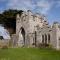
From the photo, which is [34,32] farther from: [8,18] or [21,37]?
[8,18]

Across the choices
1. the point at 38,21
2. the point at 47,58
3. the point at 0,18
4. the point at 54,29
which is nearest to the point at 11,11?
the point at 0,18

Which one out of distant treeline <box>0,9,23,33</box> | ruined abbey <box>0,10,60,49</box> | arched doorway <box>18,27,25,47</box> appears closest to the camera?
ruined abbey <box>0,10,60,49</box>

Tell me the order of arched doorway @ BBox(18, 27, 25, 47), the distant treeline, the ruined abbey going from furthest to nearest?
Answer: 1. the distant treeline
2. arched doorway @ BBox(18, 27, 25, 47)
3. the ruined abbey

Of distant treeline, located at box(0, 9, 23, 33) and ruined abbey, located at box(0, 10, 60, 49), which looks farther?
distant treeline, located at box(0, 9, 23, 33)

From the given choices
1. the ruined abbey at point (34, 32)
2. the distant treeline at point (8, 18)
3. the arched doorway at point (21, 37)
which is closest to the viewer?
the ruined abbey at point (34, 32)

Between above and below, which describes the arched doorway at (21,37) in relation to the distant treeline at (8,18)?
below

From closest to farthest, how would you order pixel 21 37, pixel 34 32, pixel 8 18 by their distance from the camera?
pixel 34 32, pixel 21 37, pixel 8 18

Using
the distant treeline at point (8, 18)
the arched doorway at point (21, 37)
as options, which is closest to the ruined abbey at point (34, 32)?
the arched doorway at point (21, 37)

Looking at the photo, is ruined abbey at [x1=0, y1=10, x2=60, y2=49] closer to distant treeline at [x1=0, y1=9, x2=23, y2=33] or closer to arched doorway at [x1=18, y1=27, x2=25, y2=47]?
arched doorway at [x1=18, y1=27, x2=25, y2=47]

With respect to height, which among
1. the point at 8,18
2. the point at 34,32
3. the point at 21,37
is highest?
the point at 8,18

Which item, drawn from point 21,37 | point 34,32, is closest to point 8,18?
point 21,37

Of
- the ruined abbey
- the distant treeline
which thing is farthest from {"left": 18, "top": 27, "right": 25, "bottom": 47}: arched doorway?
the distant treeline

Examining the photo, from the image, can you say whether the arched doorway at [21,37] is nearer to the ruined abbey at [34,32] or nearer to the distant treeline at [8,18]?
the ruined abbey at [34,32]

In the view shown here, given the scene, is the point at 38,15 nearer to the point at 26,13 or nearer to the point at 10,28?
the point at 26,13
